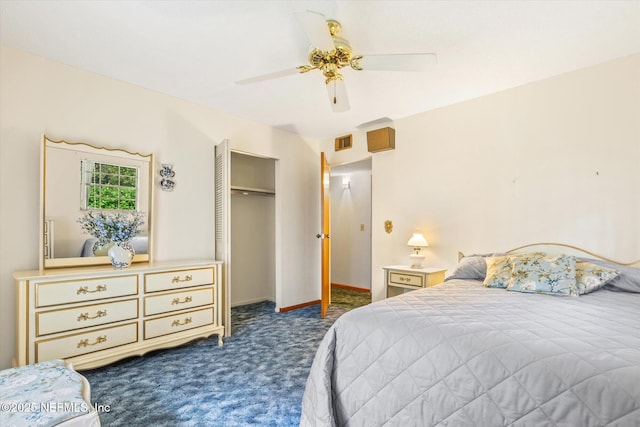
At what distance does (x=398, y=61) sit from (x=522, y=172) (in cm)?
179

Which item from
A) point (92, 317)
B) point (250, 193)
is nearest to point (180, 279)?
point (92, 317)

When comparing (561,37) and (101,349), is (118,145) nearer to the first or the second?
(101,349)

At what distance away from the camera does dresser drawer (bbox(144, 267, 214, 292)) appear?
8.75 feet

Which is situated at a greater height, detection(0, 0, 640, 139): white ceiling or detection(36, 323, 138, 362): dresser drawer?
detection(0, 0, 640, 139): white ceiling

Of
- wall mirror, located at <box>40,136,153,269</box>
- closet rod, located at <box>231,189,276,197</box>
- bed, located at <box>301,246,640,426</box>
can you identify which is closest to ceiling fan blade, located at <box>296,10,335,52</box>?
bed, located at <box>301,246,640,426</box>

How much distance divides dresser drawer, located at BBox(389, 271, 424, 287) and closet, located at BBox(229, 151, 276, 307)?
6.62 ft

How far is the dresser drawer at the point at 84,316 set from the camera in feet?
7.12

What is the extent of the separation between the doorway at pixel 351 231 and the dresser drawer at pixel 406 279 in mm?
1966

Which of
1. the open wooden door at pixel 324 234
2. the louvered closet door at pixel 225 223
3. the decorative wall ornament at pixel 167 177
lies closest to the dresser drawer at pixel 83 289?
the louvered closet door at pixel 225 223

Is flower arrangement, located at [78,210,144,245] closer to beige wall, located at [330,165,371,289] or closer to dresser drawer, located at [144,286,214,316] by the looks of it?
dresser drawer, located at [144,286,214,316]

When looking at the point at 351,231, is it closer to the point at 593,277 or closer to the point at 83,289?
the point at 593,277

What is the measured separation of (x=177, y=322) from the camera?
282 cm

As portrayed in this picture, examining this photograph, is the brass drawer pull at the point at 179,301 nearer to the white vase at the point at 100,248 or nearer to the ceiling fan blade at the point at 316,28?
the white vase at the point at 100,248

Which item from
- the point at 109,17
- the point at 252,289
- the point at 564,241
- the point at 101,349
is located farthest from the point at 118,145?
the point at 564,241
